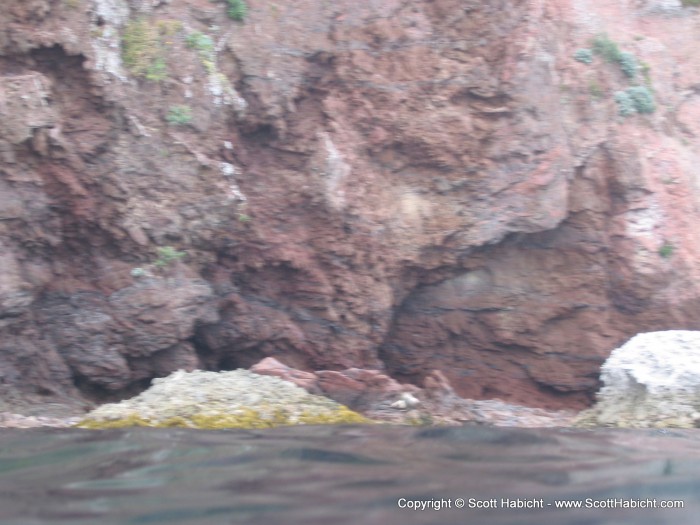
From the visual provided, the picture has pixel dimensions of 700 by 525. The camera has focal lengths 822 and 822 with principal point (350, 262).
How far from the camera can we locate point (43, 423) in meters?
7.71

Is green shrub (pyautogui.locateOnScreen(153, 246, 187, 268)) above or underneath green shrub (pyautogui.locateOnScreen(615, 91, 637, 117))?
underneath

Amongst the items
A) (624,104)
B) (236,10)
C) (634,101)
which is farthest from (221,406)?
(634,101)

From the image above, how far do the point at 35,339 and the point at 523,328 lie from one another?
251 inches

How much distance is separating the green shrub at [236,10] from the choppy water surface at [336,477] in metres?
5.86

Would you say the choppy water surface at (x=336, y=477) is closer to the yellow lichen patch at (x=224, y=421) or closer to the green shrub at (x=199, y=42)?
the yellow lichen patch at (x=224, y=421)

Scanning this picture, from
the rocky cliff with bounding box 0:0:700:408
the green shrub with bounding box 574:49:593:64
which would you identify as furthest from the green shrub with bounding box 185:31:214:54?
the green shrub with bounding box 574:49:593:64

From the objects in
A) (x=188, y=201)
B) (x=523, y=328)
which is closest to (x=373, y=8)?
(x=188, y=201)

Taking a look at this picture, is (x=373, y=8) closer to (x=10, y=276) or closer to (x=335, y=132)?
(x=335, y=132)

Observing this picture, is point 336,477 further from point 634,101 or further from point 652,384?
point 634,101

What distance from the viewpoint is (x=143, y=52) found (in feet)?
31.6

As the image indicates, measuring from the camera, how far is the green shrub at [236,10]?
34.3 feet

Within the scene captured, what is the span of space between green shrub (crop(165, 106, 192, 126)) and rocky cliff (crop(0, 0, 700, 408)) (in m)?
0.03

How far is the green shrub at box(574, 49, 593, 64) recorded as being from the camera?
41.0ft

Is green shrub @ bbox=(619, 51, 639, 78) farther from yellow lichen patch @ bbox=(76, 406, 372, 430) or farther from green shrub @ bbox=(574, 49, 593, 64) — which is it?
yellow lichen patch @ bbox=(76, 406, 372, 430)
